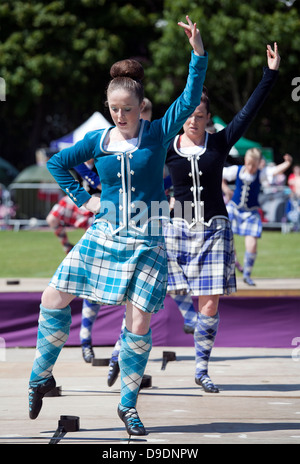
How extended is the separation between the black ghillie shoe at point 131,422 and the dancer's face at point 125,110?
1.36 metres

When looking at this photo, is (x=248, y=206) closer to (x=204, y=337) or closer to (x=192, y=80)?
(x=204, y=337)

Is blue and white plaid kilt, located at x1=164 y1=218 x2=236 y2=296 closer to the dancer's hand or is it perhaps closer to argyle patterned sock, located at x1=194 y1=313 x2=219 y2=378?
argyle patterned sock, located at x1=194 y1=313 x2=219 y2=378

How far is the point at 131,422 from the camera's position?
4.02m

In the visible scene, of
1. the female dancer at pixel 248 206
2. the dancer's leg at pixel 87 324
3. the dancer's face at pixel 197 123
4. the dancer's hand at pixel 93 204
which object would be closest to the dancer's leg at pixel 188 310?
the dancer's leg at pixel 87 324

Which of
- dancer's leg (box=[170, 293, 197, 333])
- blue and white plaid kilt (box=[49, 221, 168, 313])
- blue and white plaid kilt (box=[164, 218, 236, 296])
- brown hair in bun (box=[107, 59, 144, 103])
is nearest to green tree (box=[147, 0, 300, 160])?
dancer's leg (box=[170, 293, 197, 333])

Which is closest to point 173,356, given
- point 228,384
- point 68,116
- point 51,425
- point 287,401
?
point 228,384

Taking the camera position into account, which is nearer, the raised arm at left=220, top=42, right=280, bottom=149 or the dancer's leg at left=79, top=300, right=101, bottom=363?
the raised arm at left=220, top=42, right=280, bottom=149

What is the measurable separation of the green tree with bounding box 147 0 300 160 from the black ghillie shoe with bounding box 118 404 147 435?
2363 centimetres

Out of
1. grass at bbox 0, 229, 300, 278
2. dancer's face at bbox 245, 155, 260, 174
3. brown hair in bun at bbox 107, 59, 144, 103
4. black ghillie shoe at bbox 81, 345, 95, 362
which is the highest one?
brown hair in bun at bbox 107, 59, 144, 103

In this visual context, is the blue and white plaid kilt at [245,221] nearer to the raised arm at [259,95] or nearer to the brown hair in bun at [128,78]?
the raised arm at [259,95]

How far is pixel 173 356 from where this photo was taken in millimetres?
6316

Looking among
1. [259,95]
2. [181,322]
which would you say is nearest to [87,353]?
[181,322]

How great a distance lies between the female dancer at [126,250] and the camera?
4020 mm

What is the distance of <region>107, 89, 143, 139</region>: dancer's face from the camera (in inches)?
158
